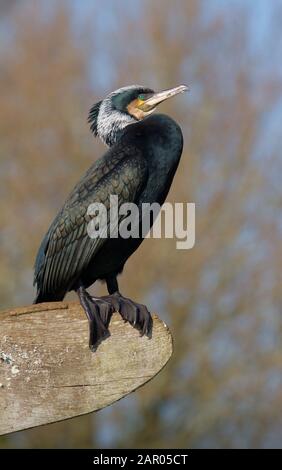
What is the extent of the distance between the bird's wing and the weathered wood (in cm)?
191

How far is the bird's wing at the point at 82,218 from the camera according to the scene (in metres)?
4.50

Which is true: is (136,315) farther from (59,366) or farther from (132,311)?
(59,366)

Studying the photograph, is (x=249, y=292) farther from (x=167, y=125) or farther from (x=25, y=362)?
(x=25, y=362)

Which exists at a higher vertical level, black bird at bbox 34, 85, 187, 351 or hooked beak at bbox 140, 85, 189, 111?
hooked beak at bbox 140, 85, 189, 111

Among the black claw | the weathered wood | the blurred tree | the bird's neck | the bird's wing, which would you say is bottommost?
the weathered wood

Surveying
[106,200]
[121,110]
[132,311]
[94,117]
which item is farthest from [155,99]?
[132,311]

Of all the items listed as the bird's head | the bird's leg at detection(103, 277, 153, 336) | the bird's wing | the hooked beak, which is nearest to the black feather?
the bird's head

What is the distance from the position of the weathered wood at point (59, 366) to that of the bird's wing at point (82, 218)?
191 cm

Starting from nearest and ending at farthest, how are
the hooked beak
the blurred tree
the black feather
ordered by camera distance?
the hooked beak, the black feather, the blurred tree

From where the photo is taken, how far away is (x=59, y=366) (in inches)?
97.7

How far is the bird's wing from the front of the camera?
4.50 metres

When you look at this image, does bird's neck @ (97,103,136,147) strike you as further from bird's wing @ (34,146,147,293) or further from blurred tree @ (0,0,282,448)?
blurred tree @ (0,0,282,448)

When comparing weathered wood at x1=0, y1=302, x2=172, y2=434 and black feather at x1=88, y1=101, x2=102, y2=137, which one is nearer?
weathered wood at x1=0, y1=302, x2=172, y2=434
